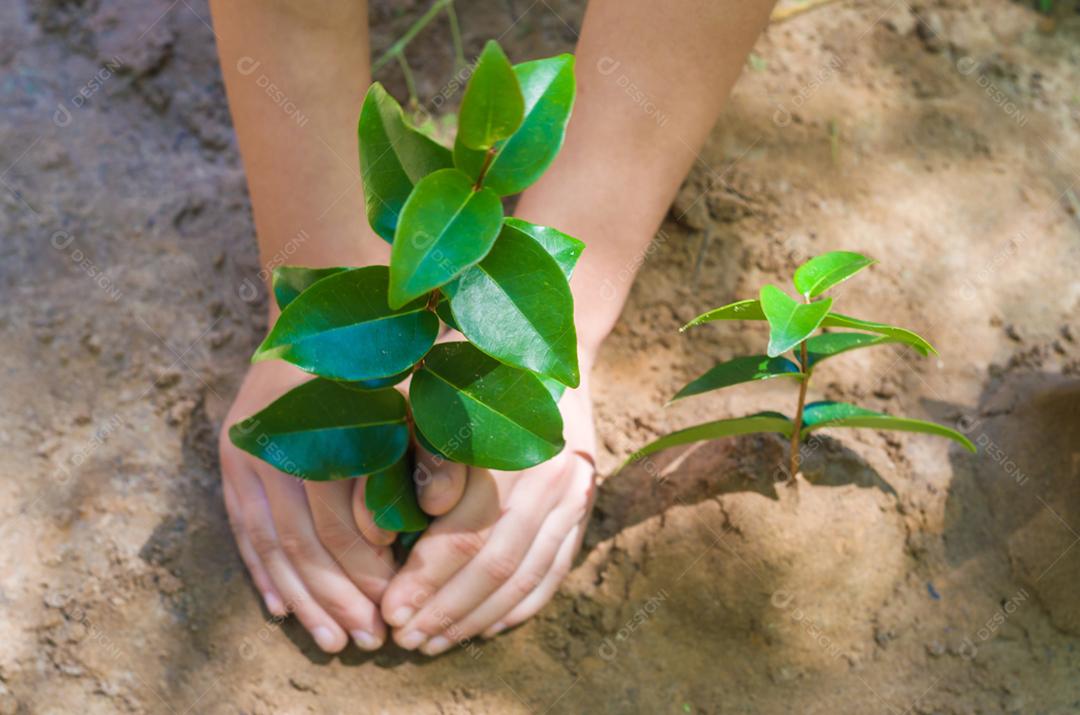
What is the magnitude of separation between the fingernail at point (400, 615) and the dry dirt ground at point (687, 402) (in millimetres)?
71

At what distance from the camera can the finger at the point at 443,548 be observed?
49.9 inches

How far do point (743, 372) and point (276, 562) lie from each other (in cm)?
69

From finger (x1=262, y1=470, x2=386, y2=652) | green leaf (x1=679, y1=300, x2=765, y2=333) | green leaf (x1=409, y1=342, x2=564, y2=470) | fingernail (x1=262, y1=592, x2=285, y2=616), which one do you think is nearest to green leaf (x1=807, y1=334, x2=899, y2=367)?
green leaf (x1=679, y1=300, x2=765, y2=333)

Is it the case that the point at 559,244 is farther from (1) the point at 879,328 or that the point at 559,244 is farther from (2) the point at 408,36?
(2) the point at 408,36

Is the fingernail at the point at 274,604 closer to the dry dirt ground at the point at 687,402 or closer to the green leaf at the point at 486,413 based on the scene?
the dry dirt ground at the point at 687,402

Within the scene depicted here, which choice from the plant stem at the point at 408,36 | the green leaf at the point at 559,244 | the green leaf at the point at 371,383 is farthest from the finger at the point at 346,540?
the plant stem at the point at 408,36

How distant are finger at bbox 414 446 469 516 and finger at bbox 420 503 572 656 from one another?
149 mm

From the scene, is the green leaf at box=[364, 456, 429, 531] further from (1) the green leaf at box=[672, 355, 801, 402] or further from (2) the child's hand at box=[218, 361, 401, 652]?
(1) the green leaf at box=[672, 355, 801, 402]

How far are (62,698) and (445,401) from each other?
69cm

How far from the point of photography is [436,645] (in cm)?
129

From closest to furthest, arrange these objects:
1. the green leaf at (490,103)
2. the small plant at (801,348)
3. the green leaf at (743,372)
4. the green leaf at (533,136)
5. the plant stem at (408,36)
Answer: the green leaf at (490,103), the green leaf at (533,136), the small plant at (801,348), the green leaf at (743,372), the plant stem at (408,36)

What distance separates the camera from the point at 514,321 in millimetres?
895

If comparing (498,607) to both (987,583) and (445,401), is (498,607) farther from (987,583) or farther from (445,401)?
(987,583)

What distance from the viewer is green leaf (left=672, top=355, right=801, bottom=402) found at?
1.12 metres
